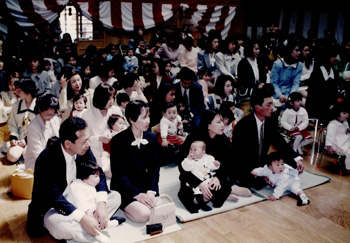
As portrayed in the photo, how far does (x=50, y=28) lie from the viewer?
8.62 meters

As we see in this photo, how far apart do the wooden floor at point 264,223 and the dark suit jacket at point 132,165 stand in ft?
1.56

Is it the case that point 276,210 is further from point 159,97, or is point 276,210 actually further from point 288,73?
point 288,73

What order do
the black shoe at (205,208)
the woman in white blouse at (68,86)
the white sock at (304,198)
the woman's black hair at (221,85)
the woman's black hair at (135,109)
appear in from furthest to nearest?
the woman's black hair at (221,85) < the woman in white blouse at (68,86) < the white sock at (304,198) < the black shoe at (205,208) < the woman's black hair at (135,109)

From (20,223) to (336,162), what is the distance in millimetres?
3625

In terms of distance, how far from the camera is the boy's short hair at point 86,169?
2457 mm

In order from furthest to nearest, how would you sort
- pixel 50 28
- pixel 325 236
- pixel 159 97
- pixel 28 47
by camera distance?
pixel 50 28, pixel 28 47, pixel 159 97, pixel 325 236

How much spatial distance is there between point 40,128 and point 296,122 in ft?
10.5

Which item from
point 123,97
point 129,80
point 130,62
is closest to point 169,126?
point 123,97

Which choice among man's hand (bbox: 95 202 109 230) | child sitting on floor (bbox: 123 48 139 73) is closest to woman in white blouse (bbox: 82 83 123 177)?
man's hand (bbox: 95 202 109 230)

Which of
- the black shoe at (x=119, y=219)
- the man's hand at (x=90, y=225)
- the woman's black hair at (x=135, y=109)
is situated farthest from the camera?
the woman's black hair at (x=135, y=109)

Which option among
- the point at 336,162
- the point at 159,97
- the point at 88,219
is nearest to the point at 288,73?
the point at 336,162

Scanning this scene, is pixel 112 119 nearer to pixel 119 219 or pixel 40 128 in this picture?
pixel 40 128

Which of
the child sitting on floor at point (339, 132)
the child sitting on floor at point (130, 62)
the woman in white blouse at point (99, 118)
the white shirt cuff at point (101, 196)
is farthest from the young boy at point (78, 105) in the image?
the child sitting on floor at point (130, 62)

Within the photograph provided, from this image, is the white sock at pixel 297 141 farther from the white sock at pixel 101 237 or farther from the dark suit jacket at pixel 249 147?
the white sock at pixel 101 237
